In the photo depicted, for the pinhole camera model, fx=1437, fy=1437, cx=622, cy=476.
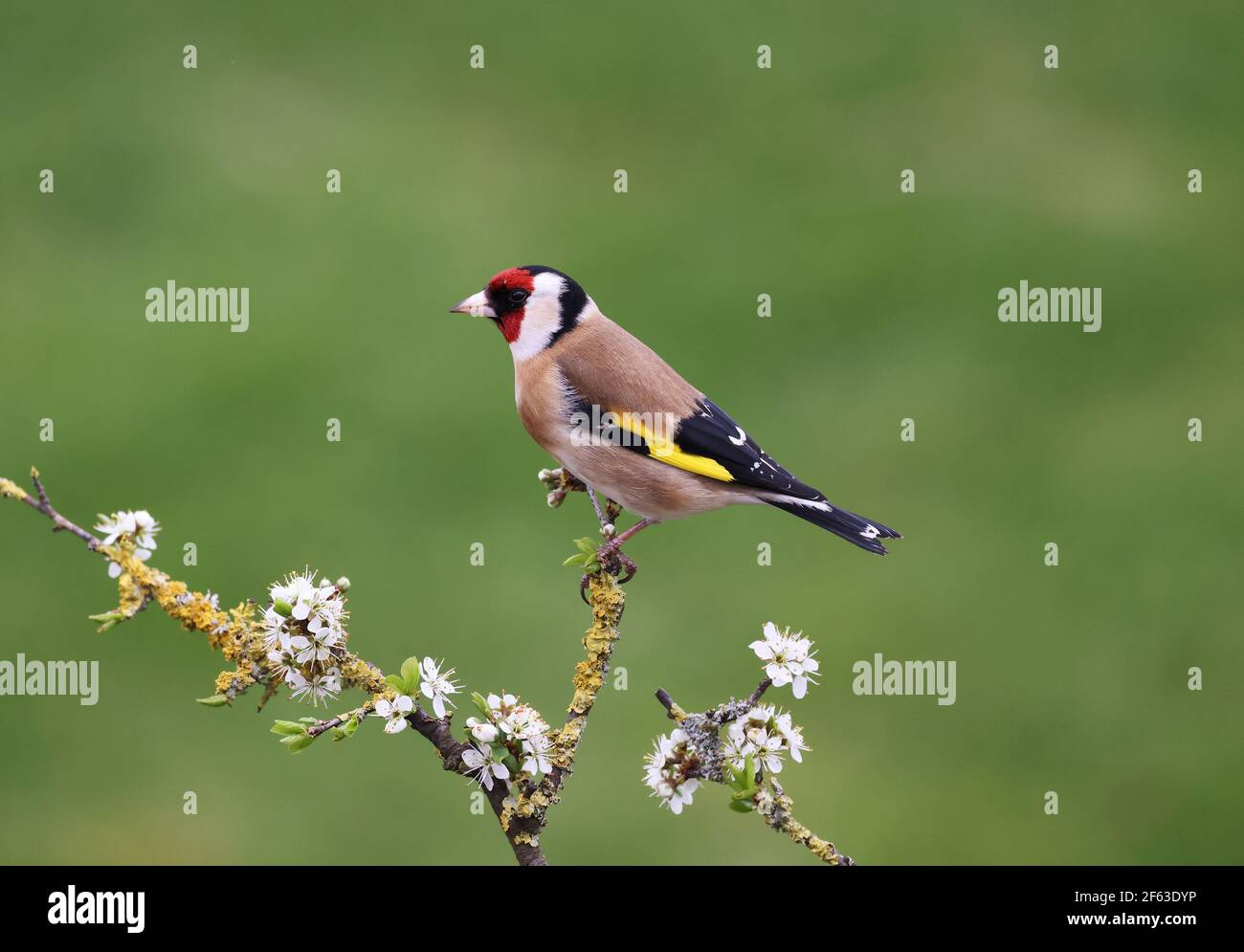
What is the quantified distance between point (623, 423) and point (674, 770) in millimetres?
1143

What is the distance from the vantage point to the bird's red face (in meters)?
3.01

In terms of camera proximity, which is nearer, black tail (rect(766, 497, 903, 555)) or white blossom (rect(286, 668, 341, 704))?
white blossom (rect(286, 668, 341, 704))

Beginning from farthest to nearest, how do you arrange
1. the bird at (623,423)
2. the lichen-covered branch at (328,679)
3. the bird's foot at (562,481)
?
1. the bird at (623,423)
2. the bird's foot at (562,481)
3. the lichen-covered branch at (328,679)

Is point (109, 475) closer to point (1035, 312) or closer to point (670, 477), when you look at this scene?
point (670, 477)

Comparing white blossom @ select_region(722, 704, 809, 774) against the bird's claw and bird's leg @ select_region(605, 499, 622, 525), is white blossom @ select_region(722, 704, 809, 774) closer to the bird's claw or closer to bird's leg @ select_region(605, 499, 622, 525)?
the bird's claw

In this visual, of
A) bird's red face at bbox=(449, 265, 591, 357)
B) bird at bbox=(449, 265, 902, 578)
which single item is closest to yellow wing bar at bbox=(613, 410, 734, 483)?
bird at bbox=(449, 265, 902, 578)

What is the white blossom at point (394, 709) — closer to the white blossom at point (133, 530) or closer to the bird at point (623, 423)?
the white blossom at point (133, 530)

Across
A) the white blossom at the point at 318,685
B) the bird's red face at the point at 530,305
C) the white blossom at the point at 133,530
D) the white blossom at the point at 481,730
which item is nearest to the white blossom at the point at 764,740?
the white blossom at the point at 481,730

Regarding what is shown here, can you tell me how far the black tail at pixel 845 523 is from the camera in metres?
3.09

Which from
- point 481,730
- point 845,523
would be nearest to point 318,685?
point 481,730

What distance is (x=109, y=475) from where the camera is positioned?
6914mm

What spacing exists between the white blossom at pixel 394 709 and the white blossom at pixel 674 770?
1.29 feet

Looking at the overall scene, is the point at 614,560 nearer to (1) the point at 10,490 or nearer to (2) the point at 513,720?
(2) the point at 513,720

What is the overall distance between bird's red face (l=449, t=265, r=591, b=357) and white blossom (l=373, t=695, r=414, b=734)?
3.06 ft
